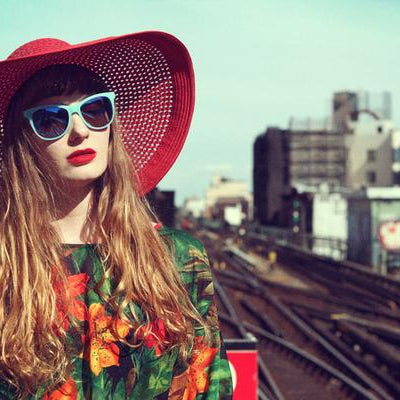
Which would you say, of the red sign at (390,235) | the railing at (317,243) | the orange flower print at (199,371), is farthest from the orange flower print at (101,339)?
the railing at (317,243)

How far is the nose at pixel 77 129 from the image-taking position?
1908 mm

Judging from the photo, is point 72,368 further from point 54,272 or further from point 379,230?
point 379,230

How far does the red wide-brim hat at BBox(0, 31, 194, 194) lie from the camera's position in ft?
6.44

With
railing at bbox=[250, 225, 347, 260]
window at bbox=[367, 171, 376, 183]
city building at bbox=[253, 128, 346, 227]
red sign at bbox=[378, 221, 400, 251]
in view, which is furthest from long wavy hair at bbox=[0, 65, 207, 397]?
window at bbox=[367, 171, 376, 183]

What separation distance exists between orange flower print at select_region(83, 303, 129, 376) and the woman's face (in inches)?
14.3

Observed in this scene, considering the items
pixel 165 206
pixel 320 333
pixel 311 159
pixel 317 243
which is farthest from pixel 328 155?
pixel 165 206

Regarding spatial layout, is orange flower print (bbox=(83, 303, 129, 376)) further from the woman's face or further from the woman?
the woman's face

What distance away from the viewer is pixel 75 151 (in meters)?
1.93

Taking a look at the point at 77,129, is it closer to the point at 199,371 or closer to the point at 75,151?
the point at 75,151

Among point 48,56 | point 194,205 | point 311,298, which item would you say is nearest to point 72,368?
point 48,56

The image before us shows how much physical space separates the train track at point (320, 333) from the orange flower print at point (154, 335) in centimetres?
624

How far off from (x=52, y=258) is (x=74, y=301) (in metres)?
0.13

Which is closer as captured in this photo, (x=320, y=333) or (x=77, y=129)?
(x=77, y=129)

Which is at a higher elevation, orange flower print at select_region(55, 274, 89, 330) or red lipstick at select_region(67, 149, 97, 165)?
red lipstick at select_region(67, 149, 97, 165)
